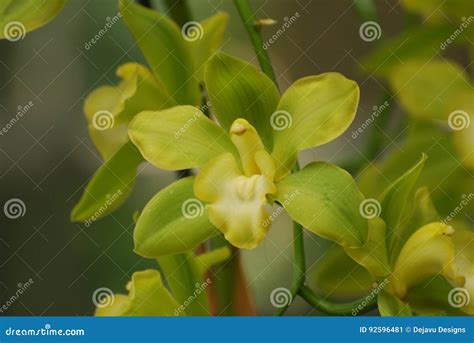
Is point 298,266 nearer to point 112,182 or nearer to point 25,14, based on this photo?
point 112,182

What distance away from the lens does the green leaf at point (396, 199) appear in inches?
30.0

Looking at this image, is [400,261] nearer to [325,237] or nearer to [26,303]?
[325,237]

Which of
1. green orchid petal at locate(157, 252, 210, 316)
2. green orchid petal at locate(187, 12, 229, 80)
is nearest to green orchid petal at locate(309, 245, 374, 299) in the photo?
green orchid petal at locate(157, 252, 210, 316)

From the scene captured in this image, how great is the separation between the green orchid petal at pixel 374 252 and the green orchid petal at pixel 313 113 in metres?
0.09

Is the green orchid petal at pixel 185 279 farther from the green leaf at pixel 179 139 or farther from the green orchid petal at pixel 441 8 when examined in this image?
the green orchid petal at pixel 441 8

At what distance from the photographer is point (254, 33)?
839 mm

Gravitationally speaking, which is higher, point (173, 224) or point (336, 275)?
point (173, 224)

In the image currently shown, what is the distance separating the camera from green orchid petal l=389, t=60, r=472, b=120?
2.66 feet

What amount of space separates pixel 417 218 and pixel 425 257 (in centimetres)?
4

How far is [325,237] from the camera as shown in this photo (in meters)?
0.76

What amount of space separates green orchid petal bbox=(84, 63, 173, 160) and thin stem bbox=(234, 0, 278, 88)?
0.34ft

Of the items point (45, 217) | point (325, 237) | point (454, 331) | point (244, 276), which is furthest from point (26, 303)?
point (454, 331)

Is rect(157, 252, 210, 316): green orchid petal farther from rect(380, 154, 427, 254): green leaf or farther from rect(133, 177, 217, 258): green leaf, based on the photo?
rect(380, 154, 427, 254): green leaf

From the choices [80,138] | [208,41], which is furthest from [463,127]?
[80,138]
